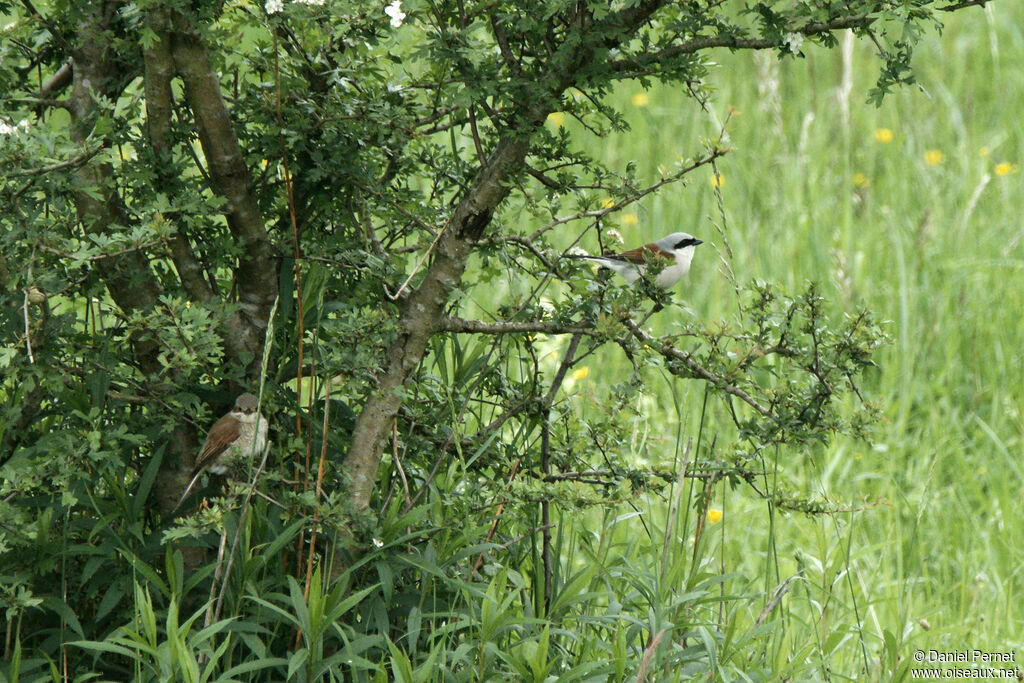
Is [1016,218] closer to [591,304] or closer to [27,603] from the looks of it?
[591,304]

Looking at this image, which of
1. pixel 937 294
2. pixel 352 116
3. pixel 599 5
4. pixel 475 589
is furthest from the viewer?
pixel 937 294

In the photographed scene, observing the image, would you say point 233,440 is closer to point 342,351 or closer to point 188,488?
point 188,488

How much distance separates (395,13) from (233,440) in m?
1.19

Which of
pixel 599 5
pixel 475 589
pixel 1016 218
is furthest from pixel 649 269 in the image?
pixel 1016 218

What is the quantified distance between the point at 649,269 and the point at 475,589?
0.97 metres

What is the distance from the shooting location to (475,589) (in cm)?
267

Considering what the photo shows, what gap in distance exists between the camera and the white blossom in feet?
7.88

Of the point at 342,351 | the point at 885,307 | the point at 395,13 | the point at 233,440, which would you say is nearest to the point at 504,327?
the point at 342,351

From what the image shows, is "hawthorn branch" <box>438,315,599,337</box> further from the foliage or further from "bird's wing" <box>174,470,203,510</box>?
"bird's wing" <box>174,470,203,510</box>

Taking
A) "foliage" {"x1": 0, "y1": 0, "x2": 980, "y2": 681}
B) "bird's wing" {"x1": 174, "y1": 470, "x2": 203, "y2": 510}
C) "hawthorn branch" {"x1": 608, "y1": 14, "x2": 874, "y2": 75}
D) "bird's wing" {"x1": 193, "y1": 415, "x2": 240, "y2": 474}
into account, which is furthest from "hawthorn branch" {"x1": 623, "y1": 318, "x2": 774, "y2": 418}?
"bird's wing" {"x1": 174, "y1": 470, "x2": 203, "y2": 510}

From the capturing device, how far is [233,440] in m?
2.78

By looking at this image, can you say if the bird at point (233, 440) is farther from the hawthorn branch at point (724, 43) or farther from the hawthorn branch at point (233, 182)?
the hawthorn branch at point (724, 43)

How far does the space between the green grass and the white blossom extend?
0.81 m

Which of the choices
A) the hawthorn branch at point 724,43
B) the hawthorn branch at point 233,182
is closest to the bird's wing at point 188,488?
the hawthorn branch at point 233,182
